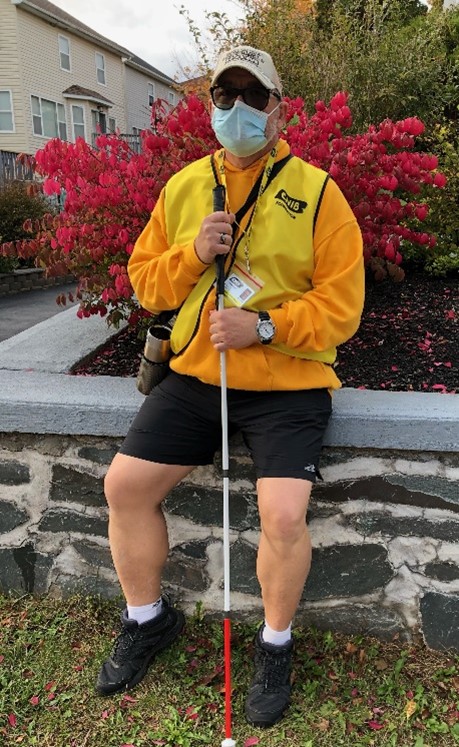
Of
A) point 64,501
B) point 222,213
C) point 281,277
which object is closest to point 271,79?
point 222,213

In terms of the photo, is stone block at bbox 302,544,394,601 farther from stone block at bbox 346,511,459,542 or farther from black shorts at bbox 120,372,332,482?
black shorts at bbox 120,372,332,482

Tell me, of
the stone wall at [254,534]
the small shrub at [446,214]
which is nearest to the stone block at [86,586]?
the stone wall at [254,534]

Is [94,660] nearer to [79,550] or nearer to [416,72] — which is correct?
[79,550]

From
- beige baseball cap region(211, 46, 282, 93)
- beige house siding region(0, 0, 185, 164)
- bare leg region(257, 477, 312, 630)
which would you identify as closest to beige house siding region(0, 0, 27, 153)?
beige house siding region(0, 0, 185, 164)

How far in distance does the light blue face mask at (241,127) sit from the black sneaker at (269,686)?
5.56ft

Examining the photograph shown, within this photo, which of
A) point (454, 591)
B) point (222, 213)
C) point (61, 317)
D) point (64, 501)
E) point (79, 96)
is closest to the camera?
point (222, 213)

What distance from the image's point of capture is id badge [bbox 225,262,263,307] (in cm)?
216

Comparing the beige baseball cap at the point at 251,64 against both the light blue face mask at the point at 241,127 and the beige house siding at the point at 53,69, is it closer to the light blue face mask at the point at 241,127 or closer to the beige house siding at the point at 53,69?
the light blue face mask at the point at 241,127

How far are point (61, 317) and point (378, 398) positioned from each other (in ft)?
7.88

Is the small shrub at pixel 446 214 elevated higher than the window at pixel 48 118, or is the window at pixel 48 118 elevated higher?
the window at pixel 48 118

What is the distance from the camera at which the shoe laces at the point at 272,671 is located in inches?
87.0

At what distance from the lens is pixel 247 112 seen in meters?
2.08

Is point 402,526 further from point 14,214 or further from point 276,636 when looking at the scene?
point 14,214

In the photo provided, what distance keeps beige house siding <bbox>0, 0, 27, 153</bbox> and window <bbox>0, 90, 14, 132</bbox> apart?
0.46 ft
